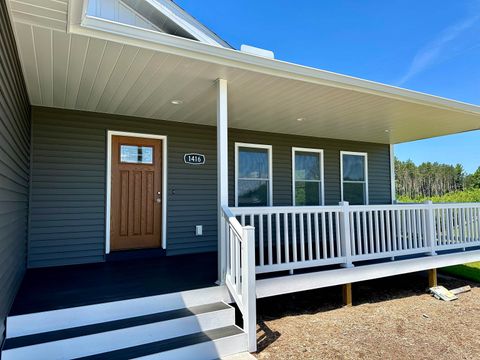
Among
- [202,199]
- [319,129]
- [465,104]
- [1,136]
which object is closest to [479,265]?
[465,104]

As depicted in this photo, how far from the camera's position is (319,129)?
6.36m

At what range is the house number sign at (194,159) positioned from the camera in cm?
563

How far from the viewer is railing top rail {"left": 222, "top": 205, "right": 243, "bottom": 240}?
316 cm

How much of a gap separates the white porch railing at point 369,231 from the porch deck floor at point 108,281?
0.91m

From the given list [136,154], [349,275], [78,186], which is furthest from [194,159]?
[349,275]

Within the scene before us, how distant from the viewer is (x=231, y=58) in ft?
10.6

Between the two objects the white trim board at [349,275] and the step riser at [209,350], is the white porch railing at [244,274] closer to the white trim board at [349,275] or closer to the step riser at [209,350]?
the step riser at [209,350]

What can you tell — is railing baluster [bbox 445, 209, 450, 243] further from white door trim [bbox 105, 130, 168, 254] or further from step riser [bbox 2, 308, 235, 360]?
white door trim [bbox 105, 130, 168, 254]

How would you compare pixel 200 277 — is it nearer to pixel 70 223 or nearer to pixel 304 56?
pixel 70 223

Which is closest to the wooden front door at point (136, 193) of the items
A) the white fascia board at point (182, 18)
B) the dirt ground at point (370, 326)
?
the white fascia board at point (182, 18)

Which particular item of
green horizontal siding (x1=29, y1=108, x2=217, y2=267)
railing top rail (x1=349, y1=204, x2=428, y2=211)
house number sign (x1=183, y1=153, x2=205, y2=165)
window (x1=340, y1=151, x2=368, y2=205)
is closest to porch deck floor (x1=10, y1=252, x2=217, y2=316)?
green horizontal siding (x1=29, y1=108, x2=217, y2=267)

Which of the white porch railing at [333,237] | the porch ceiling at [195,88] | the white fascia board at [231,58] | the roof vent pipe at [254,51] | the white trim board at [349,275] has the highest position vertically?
the roof vent pipe at [254,51]

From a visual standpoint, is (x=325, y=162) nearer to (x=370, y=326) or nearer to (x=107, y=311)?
(x=370, y=326)

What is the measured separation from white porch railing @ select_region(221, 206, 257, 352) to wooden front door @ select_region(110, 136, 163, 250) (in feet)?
7.53
